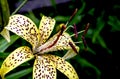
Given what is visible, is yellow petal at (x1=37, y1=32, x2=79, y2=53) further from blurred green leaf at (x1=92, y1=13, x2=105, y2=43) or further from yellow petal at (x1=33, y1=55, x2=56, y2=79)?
blurred green leaf at (x1=92, y1=13, x2=105, y2=43)

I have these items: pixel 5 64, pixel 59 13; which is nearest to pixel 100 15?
pixel 59 13

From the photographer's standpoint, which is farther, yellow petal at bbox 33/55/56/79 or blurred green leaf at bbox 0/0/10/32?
yellow petal at bbox 33/55/56/79

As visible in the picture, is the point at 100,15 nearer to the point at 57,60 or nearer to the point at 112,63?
the point at 112,63

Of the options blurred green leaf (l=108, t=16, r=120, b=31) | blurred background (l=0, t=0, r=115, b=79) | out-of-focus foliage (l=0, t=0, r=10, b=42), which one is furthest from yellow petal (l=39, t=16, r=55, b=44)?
blurred green leaf (l=108, t=16, r=120, b=31)

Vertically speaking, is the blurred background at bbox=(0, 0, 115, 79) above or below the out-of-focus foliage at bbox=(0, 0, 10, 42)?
below

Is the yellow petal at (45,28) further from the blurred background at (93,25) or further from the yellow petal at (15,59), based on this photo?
the blurred background at (93,25)

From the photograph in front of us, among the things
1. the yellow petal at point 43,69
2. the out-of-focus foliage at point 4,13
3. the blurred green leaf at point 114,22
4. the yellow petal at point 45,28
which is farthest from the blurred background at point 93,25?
the out-of-focus foliage at point 4,13
